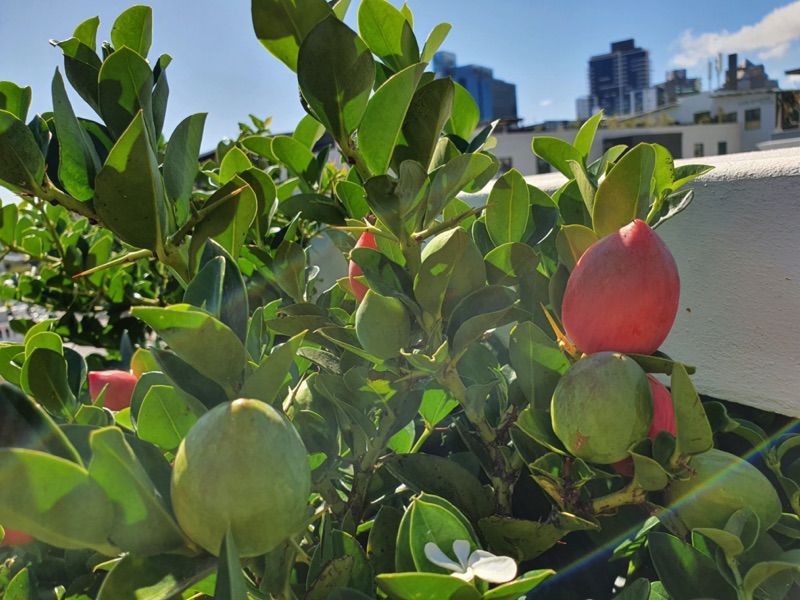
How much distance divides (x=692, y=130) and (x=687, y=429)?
82.5 ft

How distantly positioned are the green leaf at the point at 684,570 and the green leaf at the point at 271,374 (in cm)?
26

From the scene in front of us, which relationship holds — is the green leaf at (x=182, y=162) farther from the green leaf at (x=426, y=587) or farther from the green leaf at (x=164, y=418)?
the green leaf at (x=426, y=587)

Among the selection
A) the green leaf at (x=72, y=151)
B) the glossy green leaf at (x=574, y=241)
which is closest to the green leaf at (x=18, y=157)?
the green leaf at (x=72, y=151)

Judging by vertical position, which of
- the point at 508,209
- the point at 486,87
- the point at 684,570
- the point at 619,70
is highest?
the point at 619,70

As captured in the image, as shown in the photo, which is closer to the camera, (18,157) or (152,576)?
(152,576)

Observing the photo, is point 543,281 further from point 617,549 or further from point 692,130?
point 692,130

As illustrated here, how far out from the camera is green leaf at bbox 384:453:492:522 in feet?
1.66

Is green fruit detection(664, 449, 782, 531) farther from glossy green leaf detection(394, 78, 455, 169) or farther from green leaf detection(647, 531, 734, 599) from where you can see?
glossy green leaf detection(394, 78, 455, 169)

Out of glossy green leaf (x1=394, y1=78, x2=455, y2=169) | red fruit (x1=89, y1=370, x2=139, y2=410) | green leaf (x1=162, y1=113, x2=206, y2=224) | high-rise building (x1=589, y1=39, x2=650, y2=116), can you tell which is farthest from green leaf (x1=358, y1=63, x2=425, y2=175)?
high-rise building (x1=589, y1=39, x2=650, y2=116)

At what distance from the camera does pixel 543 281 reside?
56 centimetres

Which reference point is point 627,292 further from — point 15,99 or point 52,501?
point 15,99

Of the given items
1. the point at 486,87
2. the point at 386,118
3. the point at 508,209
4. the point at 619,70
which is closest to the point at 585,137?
the point at 508,209

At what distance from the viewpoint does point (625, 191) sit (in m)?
0.49

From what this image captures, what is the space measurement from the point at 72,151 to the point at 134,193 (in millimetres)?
71
